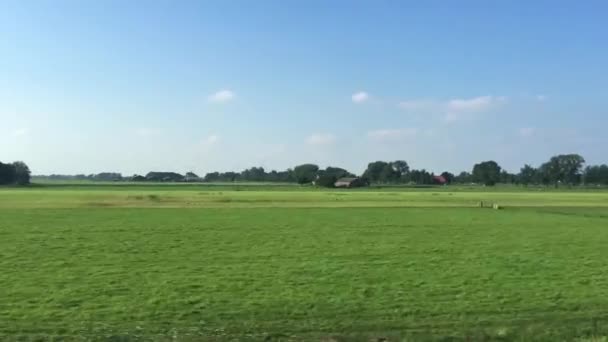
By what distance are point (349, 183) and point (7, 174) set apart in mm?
94409

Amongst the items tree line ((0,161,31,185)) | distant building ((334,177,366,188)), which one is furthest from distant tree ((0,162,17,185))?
distant building ((334,177,366,188))

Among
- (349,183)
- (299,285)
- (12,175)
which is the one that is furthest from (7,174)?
(299,285)

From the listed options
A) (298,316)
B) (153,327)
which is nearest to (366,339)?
(298,316)

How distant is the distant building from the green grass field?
146572 mm

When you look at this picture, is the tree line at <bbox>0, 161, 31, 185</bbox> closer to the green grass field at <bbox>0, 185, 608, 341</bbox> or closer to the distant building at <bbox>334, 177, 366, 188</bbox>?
the distant building at <bbox>334, 177, 366, 188</bbox>

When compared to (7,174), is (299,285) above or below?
below

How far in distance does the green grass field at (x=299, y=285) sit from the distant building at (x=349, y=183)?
481 feet

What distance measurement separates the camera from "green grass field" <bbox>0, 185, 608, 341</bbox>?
13305 millimetres

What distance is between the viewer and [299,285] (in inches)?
746

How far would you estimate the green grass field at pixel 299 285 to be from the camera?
13.3 m

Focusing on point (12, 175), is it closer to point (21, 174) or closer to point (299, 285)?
point (21, 174)

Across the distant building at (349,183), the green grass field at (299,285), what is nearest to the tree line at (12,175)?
the distant building at (349,183)

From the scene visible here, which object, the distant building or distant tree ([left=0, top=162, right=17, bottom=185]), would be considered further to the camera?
the distant building

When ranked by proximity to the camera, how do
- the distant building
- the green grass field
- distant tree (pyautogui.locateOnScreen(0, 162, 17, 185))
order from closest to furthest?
the green grass field
distant tree (pyautogui.locateOnScreen(0, 162, 17, 185))
the distant building
